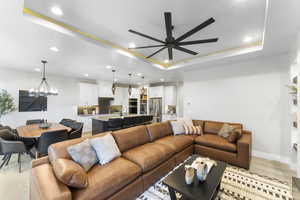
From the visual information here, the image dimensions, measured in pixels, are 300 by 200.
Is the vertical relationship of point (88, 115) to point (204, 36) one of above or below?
below

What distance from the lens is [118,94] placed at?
7918 millimetres

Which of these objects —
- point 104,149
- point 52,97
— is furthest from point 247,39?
point 52,97

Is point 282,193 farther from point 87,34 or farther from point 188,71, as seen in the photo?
Result: point 87,34

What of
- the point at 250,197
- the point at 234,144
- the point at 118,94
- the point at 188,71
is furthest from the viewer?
the point at 118,94

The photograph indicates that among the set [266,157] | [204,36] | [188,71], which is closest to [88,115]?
[188,71]

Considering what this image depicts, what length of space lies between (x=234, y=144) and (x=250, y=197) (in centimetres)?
128

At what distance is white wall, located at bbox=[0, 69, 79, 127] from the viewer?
464cm

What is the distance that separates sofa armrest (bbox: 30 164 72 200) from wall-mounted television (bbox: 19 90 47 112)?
4.74 meters

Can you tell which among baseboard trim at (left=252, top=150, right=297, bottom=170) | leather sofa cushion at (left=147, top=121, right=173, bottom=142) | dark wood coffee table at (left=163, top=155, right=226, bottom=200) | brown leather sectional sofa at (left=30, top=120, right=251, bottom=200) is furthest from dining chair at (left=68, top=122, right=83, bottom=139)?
baseboard trim at (left=252, top=150, right=297, bottom=170)

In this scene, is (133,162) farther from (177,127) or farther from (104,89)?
(104,89)

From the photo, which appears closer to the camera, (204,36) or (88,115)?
(204,36)

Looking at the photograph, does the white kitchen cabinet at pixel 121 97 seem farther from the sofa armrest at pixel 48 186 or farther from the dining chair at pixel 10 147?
the sofa armrest at pixel 48 186

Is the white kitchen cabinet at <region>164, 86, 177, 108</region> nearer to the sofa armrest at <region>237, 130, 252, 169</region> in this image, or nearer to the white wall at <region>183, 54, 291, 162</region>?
the white wall at <region>183, 54, 291, 162</region>

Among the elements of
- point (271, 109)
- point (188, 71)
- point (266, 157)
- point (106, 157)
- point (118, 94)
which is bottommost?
point (266, 157)
